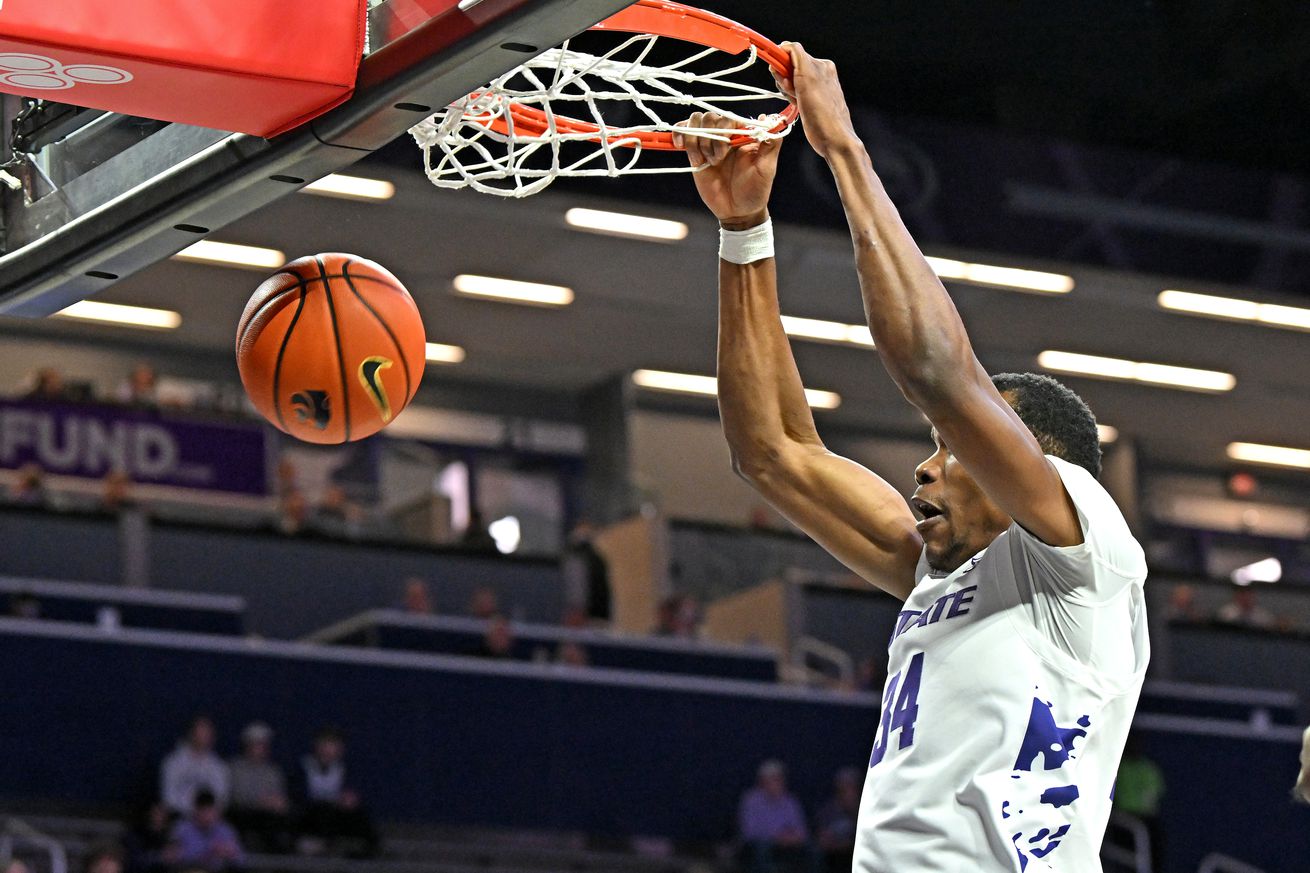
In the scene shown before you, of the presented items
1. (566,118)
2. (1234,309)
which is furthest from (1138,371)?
(566,118)

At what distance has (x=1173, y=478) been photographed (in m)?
28.0

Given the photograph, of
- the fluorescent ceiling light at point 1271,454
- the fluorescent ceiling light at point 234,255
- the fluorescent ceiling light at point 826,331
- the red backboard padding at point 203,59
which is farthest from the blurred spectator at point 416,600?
the fluorescent ceiling light at point 1271,454

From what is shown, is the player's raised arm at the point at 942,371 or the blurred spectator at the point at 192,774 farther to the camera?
the blurred spectator at the point at 192,774

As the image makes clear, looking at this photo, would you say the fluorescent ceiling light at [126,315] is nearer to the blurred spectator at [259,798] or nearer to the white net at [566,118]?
the blurred spectator at [259,798]

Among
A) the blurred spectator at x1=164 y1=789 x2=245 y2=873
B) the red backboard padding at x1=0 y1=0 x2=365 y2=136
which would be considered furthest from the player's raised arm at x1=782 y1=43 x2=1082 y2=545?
the blurred spectator at x1=164 y1=789 x2=245 y2=873

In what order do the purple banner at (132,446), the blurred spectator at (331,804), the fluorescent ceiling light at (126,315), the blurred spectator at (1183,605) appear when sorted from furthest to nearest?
the fluorescent ceiling light at (126,315) < the blurred spectator at (1183,605) < the purple banner at (132,446) < the blurred spectator at (331,804)

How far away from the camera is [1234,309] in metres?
21.4

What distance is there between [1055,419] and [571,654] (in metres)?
12.8

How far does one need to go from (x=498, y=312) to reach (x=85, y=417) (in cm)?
564

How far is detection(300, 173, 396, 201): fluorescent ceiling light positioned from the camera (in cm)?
1841

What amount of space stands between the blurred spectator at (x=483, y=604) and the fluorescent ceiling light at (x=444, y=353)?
5.92 m

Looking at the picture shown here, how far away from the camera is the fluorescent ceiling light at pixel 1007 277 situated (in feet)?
65.7

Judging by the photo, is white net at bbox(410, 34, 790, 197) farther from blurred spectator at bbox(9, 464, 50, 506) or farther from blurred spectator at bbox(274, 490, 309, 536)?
blurred spectator at bbox(9, 464, 50, 506)

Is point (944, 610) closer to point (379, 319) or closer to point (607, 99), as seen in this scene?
point (607, 99)
